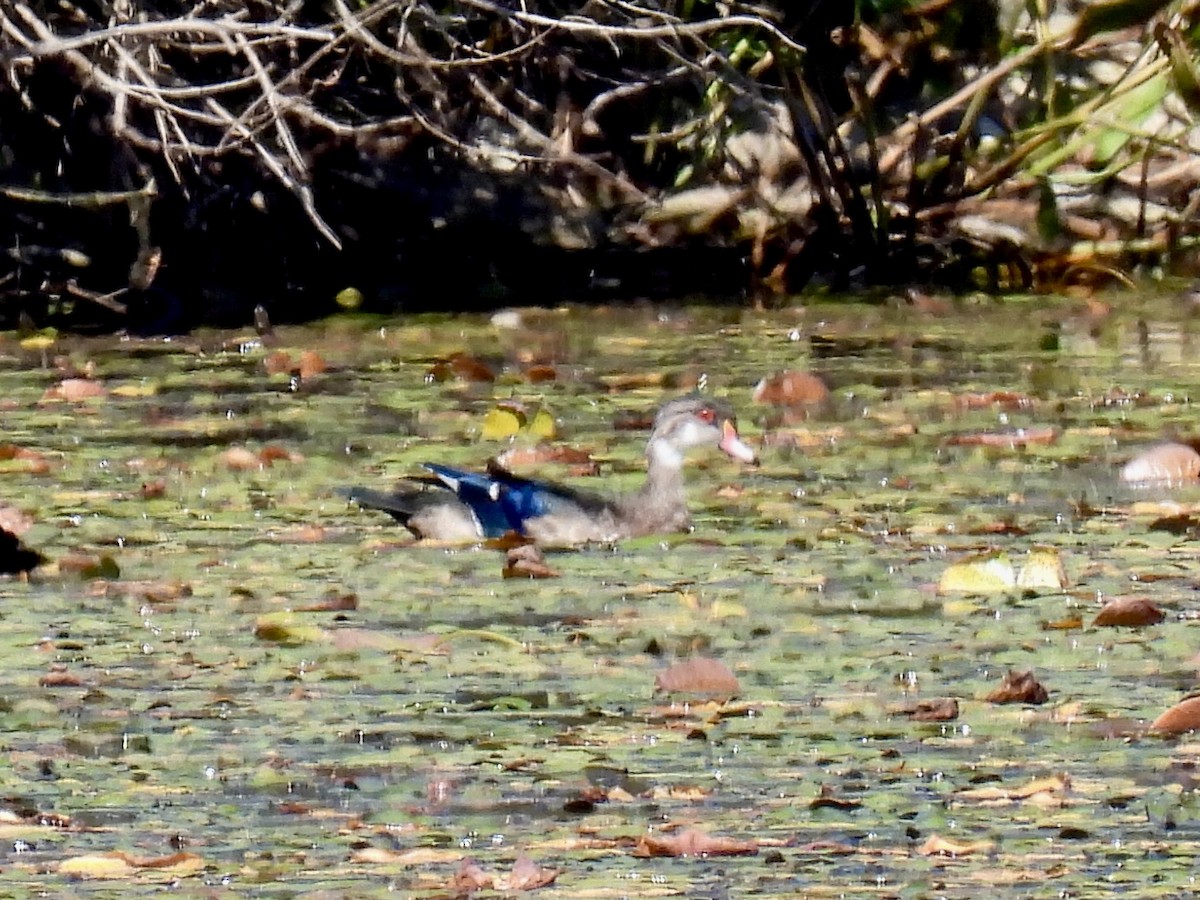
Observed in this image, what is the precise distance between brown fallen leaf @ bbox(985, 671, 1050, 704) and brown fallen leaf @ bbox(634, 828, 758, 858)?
853 millimetres

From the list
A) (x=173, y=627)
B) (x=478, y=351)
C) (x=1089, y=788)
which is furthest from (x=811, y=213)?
(x=1089, y=788)

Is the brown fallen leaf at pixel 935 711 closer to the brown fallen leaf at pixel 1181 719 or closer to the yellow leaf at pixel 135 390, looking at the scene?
the brown fallen leaf at pixel 1181 719

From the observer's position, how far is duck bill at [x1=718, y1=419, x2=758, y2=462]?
6598 mm

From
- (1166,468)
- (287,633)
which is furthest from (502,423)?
(287,633)

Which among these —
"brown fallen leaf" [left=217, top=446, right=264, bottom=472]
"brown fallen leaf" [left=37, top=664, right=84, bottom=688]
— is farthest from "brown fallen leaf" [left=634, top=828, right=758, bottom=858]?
"brown fallen leaf" [left=217, top=446, right=264, bottom=472]

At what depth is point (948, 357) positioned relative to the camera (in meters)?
8.57

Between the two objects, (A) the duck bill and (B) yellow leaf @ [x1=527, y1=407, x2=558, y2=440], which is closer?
(A) the duck bill

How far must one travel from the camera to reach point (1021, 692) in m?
4.43

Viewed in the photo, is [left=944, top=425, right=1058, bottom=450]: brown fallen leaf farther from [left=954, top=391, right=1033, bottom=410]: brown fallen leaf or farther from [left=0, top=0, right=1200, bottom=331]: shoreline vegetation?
[left=0, top=0, right=1200, bottom=331]: shoreline vegetation

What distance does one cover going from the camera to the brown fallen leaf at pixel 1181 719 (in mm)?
4230

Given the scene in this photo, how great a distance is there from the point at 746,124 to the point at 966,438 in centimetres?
390

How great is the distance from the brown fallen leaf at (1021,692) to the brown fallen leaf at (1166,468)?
1997 mm

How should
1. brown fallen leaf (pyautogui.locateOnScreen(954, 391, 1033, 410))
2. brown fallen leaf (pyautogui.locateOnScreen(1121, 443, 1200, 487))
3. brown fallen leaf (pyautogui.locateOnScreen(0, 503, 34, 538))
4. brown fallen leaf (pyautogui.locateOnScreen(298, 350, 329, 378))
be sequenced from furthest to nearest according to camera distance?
brown fallen leaf (pyautogui.locateOnScreen(298, 350, 329, 378)) < brown fallen leaf (pyautogui.locateOnScreen(954, 391, 1033, 410)) < brown fallen leaf (pyautogui.locateOnScreen(1121, 443, 1200, 487)) < brown fallen leaf (pyautogui.locateOnScreen(0, 503, 34, 538))

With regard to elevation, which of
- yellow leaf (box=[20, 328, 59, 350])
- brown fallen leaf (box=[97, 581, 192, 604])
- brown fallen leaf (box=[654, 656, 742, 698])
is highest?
yellow leaf (box=[20, 328, 59, 350])
